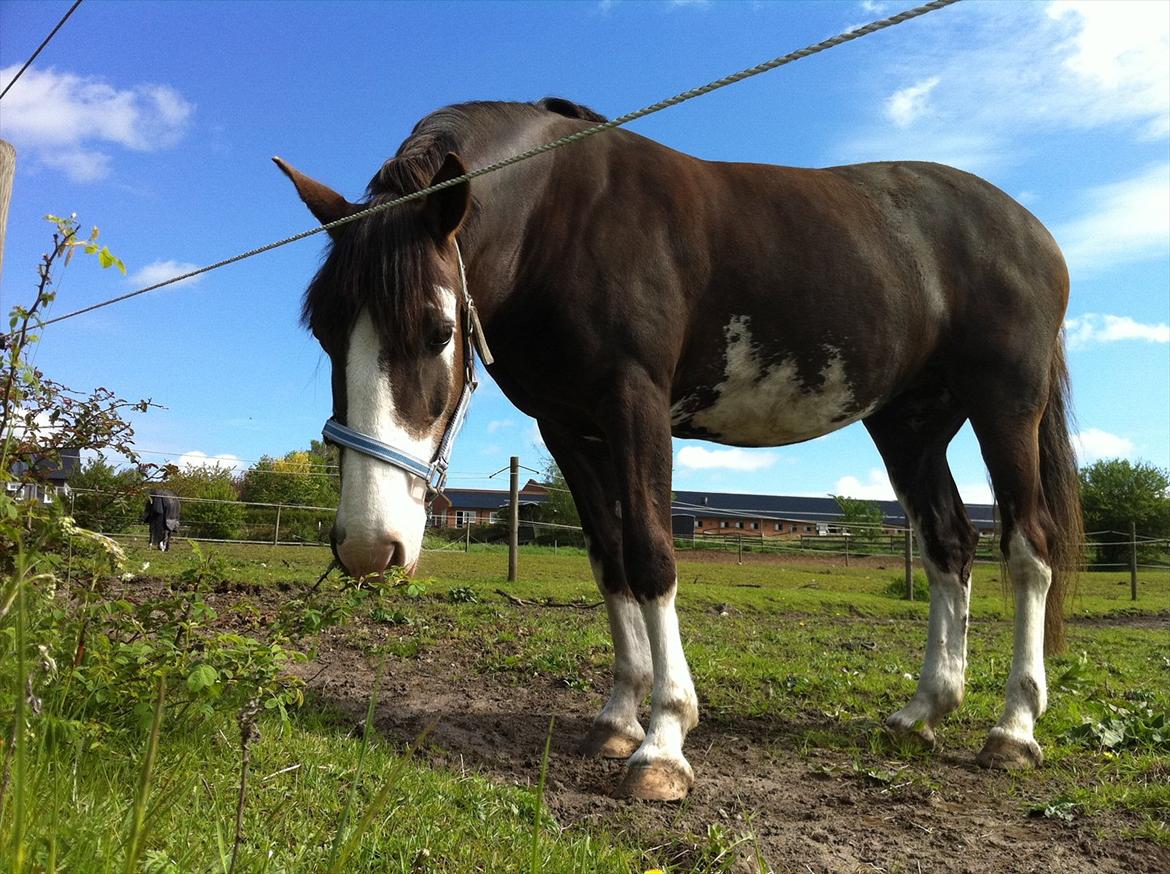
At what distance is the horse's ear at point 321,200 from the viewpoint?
3.02 meters

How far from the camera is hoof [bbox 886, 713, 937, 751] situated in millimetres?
3783

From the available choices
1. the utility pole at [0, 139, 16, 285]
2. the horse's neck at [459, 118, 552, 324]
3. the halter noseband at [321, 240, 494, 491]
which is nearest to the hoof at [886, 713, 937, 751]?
the halter noseband at [321, 240, 494, 491]

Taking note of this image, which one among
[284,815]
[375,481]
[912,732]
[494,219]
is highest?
[494,219]

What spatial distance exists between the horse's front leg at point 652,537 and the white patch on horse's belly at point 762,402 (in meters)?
0.60

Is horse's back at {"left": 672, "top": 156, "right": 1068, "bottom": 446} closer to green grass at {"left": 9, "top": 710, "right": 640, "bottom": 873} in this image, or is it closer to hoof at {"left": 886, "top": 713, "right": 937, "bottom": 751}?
hoof at {"left": 886, "top": 713, "right": 937, "bottom": 751}

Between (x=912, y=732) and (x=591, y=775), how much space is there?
1602 mm

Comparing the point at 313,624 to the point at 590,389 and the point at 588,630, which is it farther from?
the point at 588,630

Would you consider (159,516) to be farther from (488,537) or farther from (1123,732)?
(1123,732)

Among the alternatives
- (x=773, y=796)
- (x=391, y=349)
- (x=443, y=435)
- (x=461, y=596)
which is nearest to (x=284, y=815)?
(x=443, y=435)

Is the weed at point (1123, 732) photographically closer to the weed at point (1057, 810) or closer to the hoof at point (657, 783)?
the weed at point (1057, 810)

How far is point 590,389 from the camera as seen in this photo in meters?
3.13

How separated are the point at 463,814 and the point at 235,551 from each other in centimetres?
1486

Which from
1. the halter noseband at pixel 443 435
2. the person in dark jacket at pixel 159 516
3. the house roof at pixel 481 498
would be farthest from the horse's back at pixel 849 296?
the house roof at pixel 481 498

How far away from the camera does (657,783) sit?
277 cm
